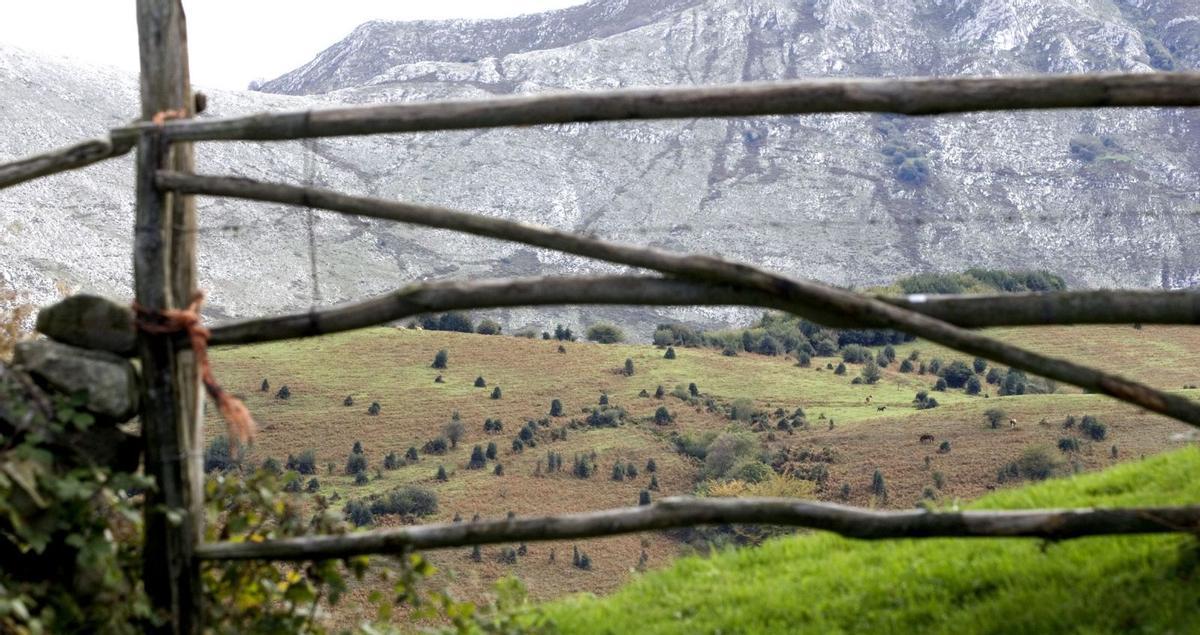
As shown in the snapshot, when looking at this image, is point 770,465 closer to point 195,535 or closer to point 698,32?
point 195,535

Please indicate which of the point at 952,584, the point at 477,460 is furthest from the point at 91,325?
the point at 477,460

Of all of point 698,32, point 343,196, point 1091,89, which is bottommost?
point 343,196

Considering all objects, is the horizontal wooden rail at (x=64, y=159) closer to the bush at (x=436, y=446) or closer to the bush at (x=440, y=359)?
the bush at (x=436, y=446)

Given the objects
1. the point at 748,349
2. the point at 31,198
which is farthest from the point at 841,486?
the point at 31,198

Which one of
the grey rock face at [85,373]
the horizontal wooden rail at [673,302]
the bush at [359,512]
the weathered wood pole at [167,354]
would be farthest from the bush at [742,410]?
the grey rock face at [85,373]

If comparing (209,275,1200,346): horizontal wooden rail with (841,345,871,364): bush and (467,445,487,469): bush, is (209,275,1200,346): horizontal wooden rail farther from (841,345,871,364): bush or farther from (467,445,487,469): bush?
(841,345,871,364): bush

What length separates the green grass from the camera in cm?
480

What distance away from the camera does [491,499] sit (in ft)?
101

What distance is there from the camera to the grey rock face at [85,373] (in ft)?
16.0

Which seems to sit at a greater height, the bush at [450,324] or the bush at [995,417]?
the bush at [450,324]

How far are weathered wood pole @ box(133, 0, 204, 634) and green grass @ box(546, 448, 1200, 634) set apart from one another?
5.96 ft

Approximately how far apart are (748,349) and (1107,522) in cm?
4095

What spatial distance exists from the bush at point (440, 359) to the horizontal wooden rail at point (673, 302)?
40.3 m

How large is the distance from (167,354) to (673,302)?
2028 mm
